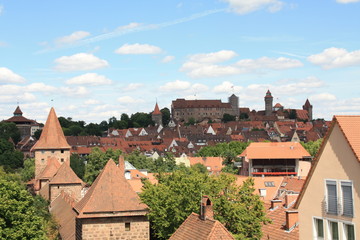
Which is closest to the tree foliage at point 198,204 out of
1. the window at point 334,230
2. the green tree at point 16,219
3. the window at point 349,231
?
the green tree at point 16,219

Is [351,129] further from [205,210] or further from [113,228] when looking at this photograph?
[113,228]

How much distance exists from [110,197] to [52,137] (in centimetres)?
5970

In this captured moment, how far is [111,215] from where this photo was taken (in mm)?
30922

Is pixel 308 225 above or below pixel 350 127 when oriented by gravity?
below

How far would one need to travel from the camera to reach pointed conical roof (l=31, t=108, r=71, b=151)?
88125mm

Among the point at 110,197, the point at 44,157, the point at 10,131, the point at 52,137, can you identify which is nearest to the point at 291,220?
the point at 110,197

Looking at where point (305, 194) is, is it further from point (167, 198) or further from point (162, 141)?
point (162, 141)

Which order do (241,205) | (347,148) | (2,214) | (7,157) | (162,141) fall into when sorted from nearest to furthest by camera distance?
1. (347,148)
2. (241,205)
3. (2,214)
4. (7,157)
5. (162,141)

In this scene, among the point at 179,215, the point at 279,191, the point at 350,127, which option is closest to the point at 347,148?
the point at 350,127

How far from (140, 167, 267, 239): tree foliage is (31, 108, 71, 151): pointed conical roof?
56210 millimetres

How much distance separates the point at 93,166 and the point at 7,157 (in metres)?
50.9

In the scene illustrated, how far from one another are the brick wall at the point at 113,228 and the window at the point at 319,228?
16.1m

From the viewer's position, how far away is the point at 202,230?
882 inches

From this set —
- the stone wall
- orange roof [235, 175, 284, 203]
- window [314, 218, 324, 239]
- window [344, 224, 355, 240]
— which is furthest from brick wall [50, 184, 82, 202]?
window [344, 224, 355, 240]
